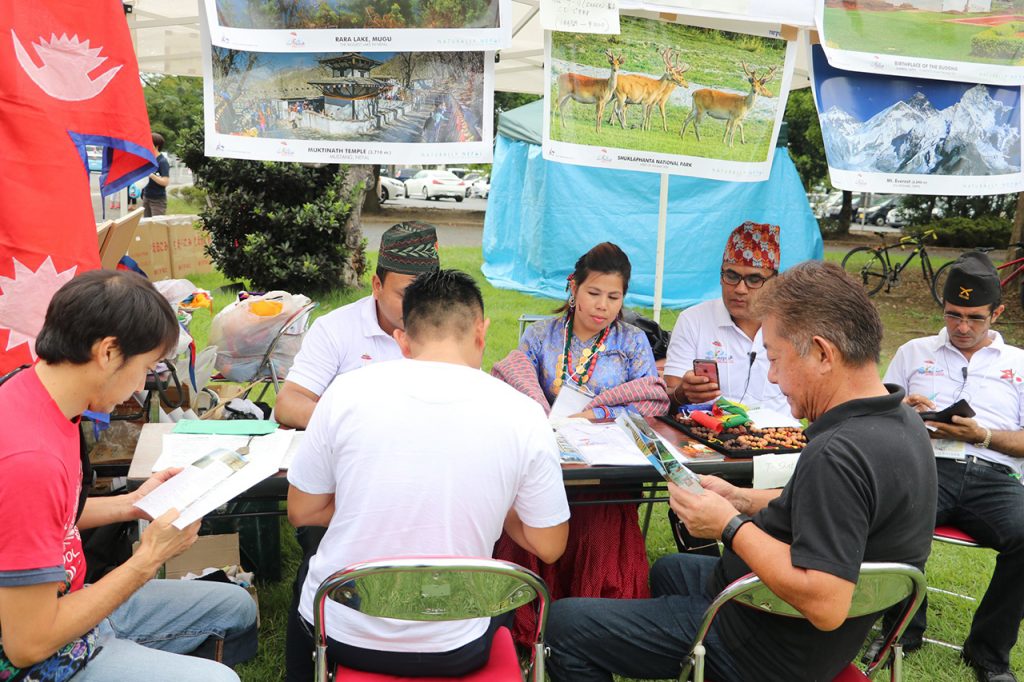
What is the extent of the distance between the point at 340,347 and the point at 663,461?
1.49 meters

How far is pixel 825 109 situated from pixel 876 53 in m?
0.29

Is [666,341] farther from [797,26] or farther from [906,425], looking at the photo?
[906,425]

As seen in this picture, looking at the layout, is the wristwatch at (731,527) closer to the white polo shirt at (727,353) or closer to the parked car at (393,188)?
the white polo shirt at (727,353)

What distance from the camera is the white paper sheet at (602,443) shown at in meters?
2.65

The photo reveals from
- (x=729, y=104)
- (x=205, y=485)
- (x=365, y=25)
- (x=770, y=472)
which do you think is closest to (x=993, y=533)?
(x=770, y=472)

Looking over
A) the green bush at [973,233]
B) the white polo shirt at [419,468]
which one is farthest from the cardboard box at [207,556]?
the green bush at [973,233]

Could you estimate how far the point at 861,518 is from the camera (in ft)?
5.55

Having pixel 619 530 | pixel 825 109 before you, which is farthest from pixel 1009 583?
pixel 825 109

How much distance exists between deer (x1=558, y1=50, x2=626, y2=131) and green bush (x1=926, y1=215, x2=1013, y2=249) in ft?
62.7

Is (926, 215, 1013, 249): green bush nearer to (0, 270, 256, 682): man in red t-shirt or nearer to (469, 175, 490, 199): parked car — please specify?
(469, 175, 490, 199): parked car

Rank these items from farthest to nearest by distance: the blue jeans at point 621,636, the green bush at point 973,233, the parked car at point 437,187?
1. the parked car at point 437,187
2. the green bush at point 973,233
3. the blue jeans at point 621,636

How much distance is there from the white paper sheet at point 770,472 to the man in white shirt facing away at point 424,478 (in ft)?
3.11

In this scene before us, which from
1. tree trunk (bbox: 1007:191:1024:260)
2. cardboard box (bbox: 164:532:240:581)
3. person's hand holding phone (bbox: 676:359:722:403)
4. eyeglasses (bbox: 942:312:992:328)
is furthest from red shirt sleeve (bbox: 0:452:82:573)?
tree trunk (bbox: 1007:191:1024:260)

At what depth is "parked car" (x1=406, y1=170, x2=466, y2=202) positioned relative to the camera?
2734 centimetres
